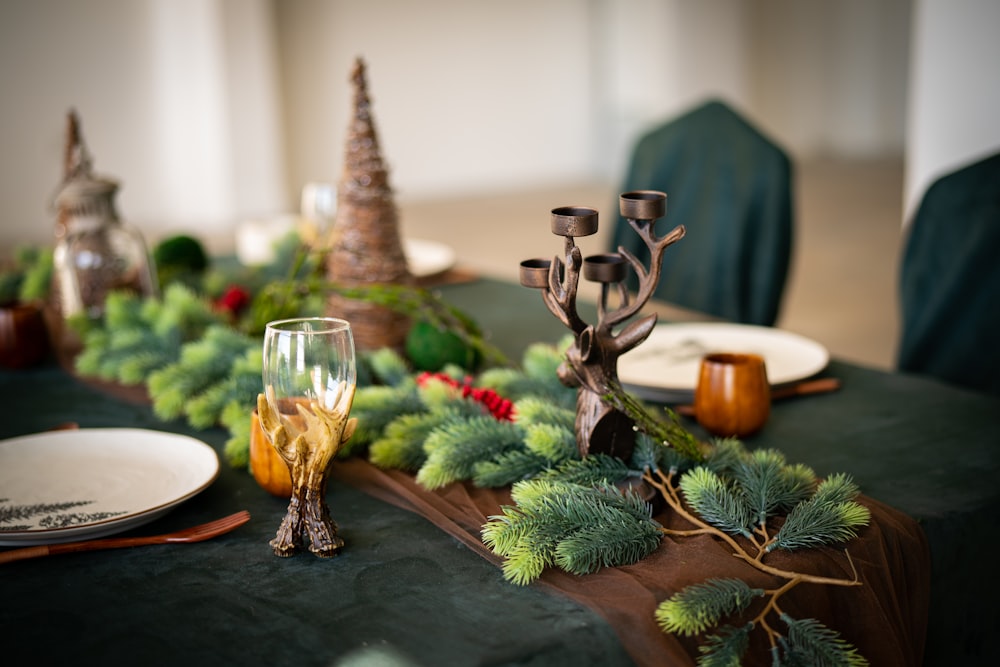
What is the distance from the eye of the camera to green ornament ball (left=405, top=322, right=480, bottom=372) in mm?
1312

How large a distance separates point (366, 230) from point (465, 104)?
23.7 ft

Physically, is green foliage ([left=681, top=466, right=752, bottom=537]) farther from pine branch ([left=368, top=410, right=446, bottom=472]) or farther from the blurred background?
the blurred background

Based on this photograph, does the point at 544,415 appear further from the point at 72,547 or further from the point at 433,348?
the point at 72,547

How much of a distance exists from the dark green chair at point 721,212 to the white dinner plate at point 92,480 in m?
1.37

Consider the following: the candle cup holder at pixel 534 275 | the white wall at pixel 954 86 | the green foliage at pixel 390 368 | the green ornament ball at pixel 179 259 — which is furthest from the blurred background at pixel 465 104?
Result: the candle cup holder at pixel 534 275

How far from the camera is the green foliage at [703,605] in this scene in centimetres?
73

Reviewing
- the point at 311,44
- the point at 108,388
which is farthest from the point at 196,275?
the point at 311,44

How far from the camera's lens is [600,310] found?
3.21 ft

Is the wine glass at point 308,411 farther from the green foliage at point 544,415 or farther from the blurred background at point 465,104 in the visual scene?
the blurred background at point 465,104

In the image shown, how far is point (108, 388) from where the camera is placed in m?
1.41

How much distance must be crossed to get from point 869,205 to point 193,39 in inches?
186

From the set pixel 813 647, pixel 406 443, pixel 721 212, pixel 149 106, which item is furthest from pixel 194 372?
pixel 149 106

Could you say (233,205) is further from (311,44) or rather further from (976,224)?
(976,224)

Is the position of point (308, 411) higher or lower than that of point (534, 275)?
lower
